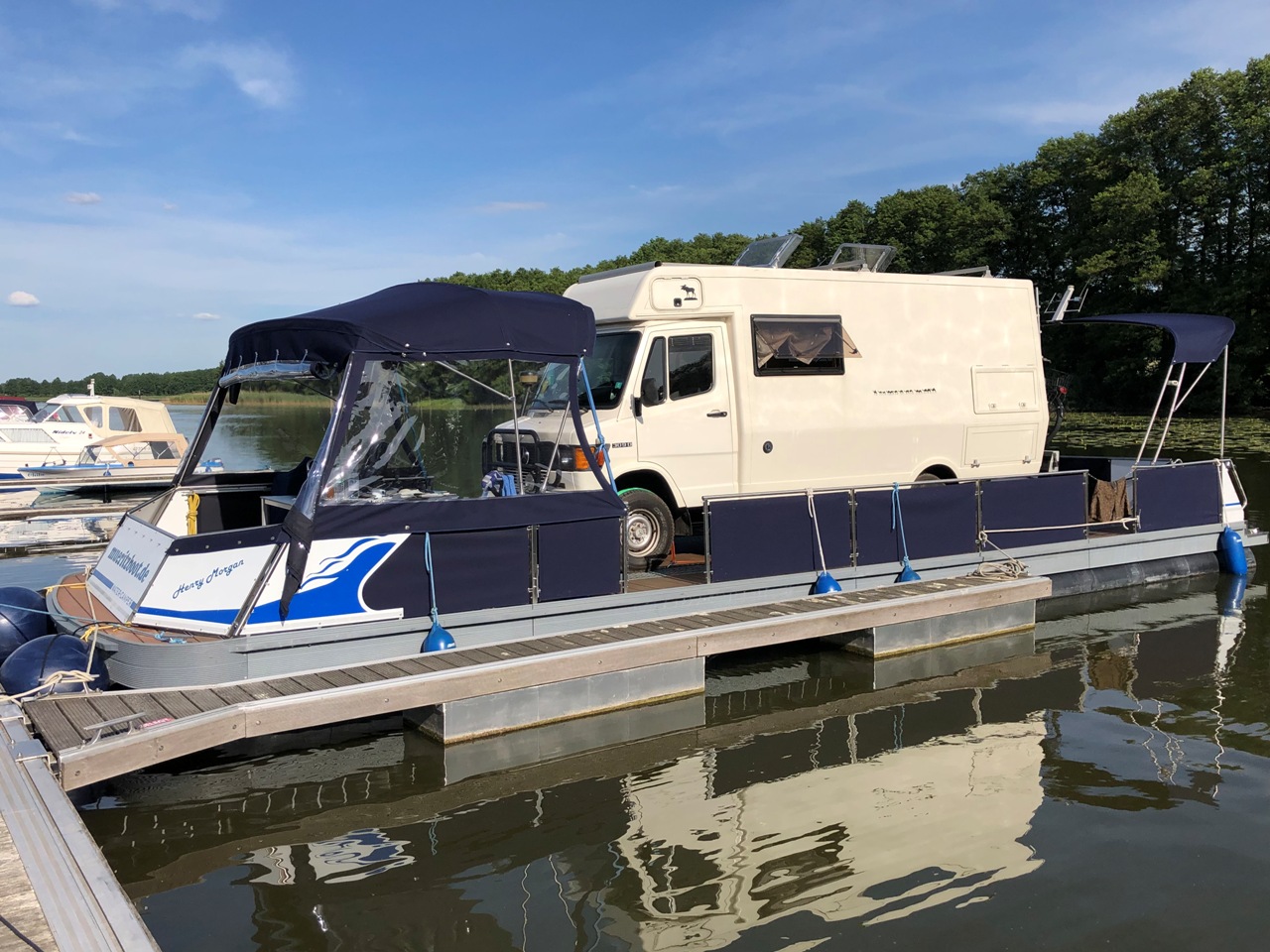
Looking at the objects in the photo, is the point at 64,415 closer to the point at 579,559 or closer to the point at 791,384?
the point at 791,384

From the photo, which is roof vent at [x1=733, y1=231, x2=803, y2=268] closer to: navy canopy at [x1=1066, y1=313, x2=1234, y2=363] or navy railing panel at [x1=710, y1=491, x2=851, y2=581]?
navy railing panel at [x1=710, y1=491, x2=851, y2=581]

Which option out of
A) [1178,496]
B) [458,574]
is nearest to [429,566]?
[458,574]

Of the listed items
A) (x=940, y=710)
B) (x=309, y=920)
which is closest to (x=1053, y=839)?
(x=940, y=710)

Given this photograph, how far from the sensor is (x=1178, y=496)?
13.9 m

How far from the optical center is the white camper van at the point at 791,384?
10.8m

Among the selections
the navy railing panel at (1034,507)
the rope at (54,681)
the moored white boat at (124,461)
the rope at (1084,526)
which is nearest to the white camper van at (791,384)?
the navy railing panel at (1034,507)

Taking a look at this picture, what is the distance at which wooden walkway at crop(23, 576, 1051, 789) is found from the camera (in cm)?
653

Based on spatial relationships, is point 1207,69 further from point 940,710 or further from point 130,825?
point 130,825

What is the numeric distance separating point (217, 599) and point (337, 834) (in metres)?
2.19

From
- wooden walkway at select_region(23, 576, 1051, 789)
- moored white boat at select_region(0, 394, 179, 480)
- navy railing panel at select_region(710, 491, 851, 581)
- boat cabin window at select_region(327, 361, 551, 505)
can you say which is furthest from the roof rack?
moored white boat at select_region(0, 394, 179, 480)

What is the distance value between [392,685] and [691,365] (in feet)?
16.6

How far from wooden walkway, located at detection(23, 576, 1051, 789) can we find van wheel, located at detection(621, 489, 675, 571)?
129 cm

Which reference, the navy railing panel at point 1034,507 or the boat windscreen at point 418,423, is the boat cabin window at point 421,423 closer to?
the boat windscreen at point 418,423

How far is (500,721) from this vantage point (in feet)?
26.7
